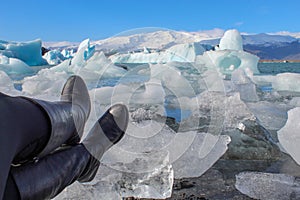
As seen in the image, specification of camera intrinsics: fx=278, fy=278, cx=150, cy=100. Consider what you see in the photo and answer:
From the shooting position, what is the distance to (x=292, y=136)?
137 cm

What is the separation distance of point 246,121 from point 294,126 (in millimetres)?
673

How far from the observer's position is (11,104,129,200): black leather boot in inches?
26.9

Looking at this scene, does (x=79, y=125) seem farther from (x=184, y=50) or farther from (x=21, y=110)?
(x=184, y=50)

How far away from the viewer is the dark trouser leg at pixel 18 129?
1.86 feet

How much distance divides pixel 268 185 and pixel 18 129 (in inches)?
34.9

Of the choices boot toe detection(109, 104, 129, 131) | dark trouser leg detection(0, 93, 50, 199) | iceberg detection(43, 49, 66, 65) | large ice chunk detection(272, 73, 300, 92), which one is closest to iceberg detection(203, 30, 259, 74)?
large ice chunk detection(272, 73, 300, 92)

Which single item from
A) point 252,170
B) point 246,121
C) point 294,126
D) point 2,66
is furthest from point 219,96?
point 2,66

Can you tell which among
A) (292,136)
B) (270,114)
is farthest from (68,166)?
(270,114)

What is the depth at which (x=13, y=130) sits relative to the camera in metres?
0.62

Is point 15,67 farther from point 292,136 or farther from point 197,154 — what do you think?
point 292,136

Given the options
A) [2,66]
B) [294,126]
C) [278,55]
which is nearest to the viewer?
[294,126]

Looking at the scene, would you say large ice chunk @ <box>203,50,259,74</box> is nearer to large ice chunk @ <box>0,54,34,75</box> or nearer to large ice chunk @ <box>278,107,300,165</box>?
large ice chunk @ <box>0,54,34,75</box>

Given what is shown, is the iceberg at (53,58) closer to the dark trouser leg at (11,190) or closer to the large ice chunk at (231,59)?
the large ice chunk at (231,59)

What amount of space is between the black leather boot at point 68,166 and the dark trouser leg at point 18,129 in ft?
0.18
